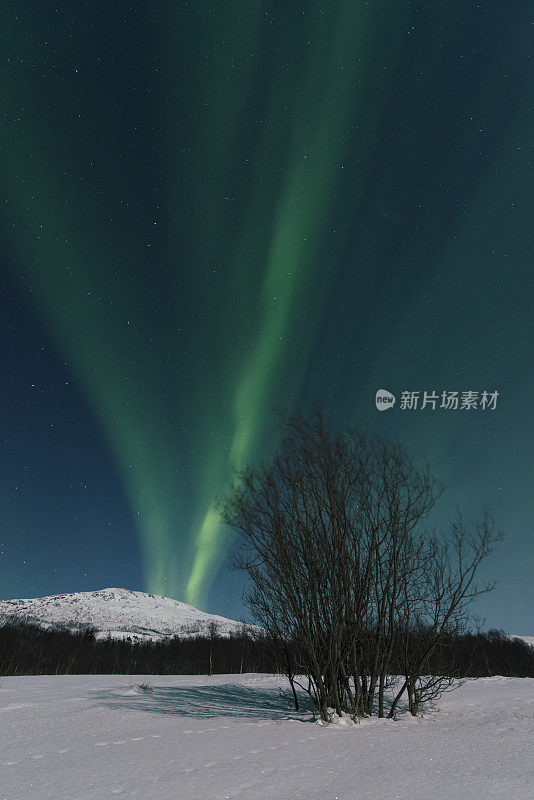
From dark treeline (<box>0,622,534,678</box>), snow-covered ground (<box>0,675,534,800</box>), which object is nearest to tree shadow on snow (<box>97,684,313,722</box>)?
snow-covered ground (<box>0,675,534,800</box>)

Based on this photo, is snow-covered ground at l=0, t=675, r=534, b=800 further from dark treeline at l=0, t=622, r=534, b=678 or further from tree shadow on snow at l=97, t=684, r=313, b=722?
dark treeline at l=0, t=622, r=534, b=678

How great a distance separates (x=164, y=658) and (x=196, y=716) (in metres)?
65.1

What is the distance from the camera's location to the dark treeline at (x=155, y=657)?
49.3 meters

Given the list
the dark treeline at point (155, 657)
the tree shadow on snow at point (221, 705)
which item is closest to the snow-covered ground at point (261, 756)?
the tree shadow on snow at point (221, 705)

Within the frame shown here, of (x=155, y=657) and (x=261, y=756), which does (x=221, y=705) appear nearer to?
(x=261, y=756)

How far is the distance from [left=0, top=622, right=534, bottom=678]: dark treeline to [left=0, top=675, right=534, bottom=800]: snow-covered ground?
3401cm

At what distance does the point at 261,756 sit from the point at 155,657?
233 feet

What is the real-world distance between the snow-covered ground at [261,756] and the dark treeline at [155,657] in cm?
3401

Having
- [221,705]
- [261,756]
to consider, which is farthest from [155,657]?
[261,756]

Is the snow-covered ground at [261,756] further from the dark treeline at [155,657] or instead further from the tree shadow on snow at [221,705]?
the dark treeline at [155,657]

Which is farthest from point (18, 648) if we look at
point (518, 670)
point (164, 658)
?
point (518, 670)

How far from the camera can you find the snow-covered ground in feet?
12.8

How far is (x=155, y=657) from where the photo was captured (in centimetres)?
6600

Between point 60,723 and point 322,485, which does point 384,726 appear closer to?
point 322,485
